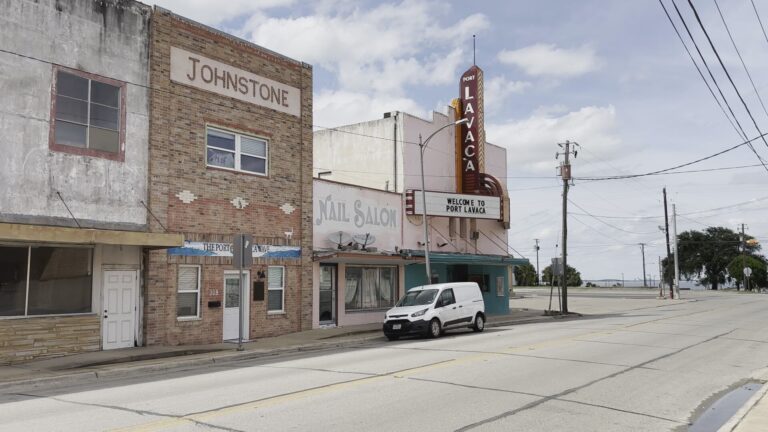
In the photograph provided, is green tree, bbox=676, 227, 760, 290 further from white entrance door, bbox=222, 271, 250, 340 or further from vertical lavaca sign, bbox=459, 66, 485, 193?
white entrance door, bbox=222, 271, 250, 340

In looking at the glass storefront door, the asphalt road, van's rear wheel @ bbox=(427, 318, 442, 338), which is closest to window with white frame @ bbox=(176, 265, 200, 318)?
the asphalt road

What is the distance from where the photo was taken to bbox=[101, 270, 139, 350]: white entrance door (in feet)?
54.5

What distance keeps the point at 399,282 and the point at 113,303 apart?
12938mm

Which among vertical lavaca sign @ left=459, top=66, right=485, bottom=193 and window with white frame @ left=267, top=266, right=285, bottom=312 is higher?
vertical lavaca sign @ left=459, top=66, right=485, bottom=193

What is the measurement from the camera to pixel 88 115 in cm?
1648

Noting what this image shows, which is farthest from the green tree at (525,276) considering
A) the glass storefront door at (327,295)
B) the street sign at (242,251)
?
the street sign at (242,251)

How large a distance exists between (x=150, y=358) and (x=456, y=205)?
17432 millimetres

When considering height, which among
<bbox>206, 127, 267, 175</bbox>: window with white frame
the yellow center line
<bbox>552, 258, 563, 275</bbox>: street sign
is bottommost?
the yellow center line

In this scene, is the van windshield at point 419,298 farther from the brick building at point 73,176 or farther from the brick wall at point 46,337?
the brick wall at point 46,337

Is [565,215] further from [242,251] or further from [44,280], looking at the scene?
[44,280]

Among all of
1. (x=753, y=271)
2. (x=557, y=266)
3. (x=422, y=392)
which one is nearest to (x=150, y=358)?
(x=422, y=392)

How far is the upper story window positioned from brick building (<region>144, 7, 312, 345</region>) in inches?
39.5

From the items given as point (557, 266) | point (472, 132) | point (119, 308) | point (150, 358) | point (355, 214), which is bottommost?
point (150, 358)

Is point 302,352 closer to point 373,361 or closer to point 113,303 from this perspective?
point 373,361
